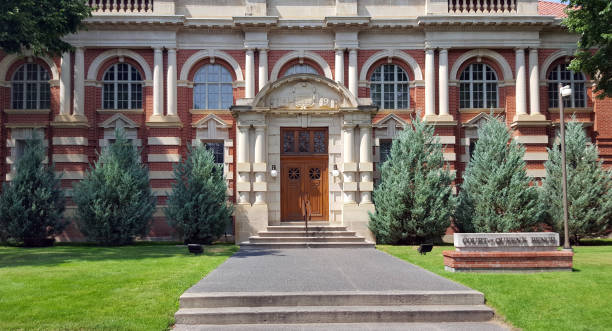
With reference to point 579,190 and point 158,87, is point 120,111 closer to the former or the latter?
point 158,87

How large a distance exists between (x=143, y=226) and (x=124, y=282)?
10481 millimetres

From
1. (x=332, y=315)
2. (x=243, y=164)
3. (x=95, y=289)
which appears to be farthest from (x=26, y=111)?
(x=332, y=315)

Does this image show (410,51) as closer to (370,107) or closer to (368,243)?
(370,107)

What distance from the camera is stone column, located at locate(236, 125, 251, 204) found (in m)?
19.7

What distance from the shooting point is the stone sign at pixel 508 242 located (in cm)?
1186

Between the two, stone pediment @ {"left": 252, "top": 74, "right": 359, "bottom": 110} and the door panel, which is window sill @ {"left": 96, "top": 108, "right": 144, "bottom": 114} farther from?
the door panel

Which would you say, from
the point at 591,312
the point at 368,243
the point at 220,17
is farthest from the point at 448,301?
the point at 220,17

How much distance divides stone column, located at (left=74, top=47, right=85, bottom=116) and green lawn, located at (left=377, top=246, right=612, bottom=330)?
17.3 m

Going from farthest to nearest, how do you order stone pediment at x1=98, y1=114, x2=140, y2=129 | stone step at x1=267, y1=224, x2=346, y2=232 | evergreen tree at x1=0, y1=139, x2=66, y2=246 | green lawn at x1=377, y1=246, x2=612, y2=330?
stone pediment at x1=98, y1=114, x2=140, y2=129 → evergreen tree at x1=0, y1=139, x2=66, y2=246 → stone step at x1=267, y1=224, x2=346, y2=232 → green lawn at x1=377, y1=246, x2=612, y2=330

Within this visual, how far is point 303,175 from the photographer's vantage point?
20.9 meters

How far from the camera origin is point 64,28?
19.4 meters

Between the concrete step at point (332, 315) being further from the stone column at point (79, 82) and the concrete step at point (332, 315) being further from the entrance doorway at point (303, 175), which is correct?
the stone column at point (79, 82)

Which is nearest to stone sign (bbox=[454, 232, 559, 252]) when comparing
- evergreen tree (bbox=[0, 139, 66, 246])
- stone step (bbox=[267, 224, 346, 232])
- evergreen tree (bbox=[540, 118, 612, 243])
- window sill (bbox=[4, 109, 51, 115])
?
stone step (bbox=[267, 224, 346, 232])

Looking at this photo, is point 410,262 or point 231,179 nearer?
point 410,262
